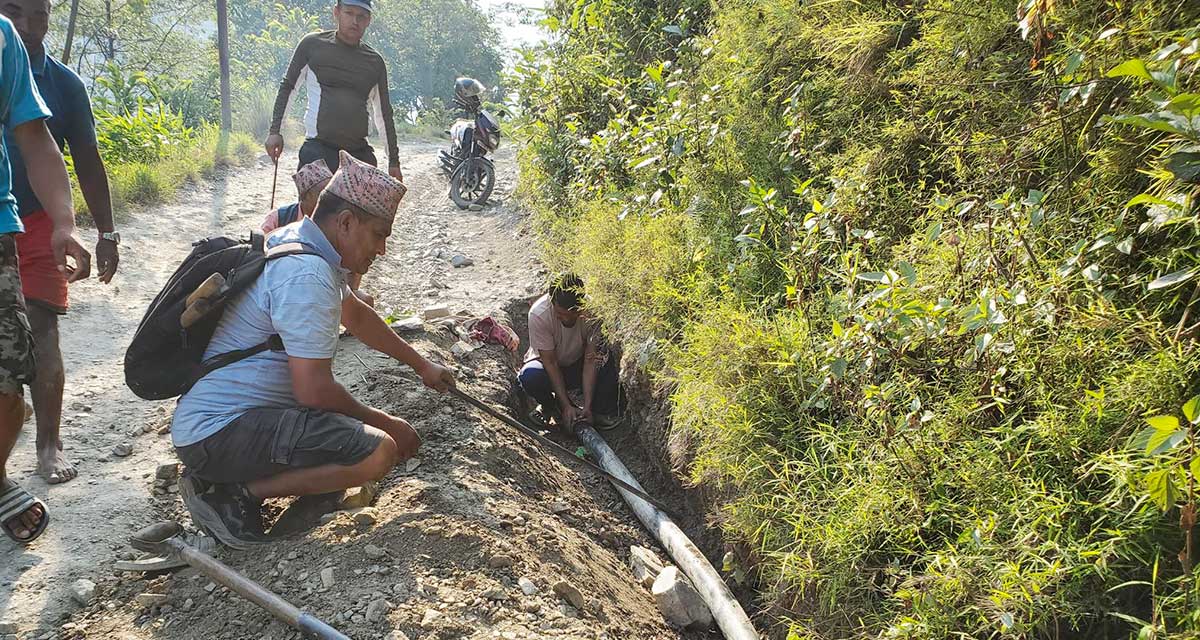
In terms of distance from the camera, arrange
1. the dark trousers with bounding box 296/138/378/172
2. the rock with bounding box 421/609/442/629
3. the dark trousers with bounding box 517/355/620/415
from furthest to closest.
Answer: the dark trousers with bounding box 517/355/620/415 < the dark trousers with bounding box 296/138/378/172 < the rock with bounding box 421/609/442/629

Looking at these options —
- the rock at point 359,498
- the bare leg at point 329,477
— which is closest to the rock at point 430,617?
the bare leg at point 329,477

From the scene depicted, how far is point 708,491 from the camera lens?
3.57 meters

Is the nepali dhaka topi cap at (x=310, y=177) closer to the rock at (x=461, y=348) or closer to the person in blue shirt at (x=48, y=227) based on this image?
the person in blue shirt at (x=48, y=227)

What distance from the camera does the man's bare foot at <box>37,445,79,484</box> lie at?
3234 mm

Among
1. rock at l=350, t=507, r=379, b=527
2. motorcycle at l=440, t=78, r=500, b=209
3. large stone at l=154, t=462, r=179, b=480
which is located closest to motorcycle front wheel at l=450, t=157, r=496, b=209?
motorcycle at l=440, t=78, r=500, b=209

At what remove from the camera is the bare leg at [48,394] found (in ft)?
10.4

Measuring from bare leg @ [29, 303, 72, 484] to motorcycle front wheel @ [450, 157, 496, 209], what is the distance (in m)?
7.46

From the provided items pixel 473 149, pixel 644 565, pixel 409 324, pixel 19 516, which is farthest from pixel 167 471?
pixel 473 149

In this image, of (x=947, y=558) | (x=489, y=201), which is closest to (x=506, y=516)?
(x=947, y=558)

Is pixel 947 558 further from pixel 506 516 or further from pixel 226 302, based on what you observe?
pixel 226 302

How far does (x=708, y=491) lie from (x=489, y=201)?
309 inches

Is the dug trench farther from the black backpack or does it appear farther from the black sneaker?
the black backpack

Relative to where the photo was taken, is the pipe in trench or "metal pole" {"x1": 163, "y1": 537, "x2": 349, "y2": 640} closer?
"metal pole" {"x1": 163, "y1": 537, "x2": 349, "y2": 640}

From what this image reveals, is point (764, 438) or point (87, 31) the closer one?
point (764, 438)
